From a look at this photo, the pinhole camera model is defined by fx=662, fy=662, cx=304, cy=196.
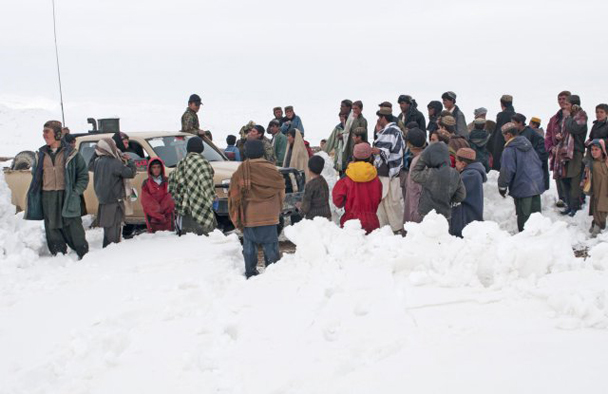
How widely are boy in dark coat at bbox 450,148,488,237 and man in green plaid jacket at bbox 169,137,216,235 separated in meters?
3.29

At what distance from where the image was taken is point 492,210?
1152cm

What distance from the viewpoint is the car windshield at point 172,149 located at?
431 inches

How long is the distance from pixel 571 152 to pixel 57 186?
7934mm

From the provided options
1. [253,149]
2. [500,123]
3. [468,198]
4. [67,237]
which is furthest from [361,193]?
[500,123]

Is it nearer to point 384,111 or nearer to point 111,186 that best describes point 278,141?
point 384,111

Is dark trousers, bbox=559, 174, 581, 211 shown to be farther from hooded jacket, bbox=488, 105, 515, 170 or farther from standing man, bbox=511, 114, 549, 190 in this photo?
hooded jacket, bbox=488, 105, 515, 170

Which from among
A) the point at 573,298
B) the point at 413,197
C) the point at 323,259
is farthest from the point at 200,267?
the point at 573,298

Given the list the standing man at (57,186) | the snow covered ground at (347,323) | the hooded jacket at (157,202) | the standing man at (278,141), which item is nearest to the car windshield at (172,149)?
the hooded jacket at (157,202)

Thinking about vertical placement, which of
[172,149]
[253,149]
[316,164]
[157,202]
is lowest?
[157,202]

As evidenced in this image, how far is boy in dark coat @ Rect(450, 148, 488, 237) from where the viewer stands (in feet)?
25.4

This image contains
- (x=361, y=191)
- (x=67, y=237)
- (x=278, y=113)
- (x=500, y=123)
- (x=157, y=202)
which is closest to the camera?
(x=361, y=191)

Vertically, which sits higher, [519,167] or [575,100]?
[575,100]

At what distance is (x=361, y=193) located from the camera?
7875 millimetres

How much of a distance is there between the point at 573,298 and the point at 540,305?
0.26m
